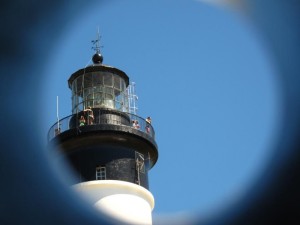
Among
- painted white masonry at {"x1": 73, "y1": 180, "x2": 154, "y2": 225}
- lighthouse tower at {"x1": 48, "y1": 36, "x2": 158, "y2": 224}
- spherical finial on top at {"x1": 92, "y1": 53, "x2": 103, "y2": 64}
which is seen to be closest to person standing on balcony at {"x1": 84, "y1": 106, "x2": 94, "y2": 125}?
lighthouse tower at {"x1": 48, "y1": 36, "x2": 158, "y2": 224}

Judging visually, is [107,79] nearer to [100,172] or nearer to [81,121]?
[81,121]

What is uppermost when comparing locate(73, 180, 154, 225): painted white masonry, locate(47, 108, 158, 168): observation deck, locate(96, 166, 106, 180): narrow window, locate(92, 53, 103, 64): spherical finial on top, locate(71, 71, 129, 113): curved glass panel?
locate(92, 53, 103, 64): spherical finial on top

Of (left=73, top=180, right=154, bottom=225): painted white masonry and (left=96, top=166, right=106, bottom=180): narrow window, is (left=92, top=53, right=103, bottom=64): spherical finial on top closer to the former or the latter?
(left=96, top=166, right=106, bottom=180): narrow window

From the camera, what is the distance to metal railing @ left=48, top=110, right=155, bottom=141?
12.1 metres

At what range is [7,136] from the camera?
3.44 m

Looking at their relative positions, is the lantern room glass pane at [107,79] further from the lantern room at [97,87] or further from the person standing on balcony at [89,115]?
the person standing on balcony at [89,115]

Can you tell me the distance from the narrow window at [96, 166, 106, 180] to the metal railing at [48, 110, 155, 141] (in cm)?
76

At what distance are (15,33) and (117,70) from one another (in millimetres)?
9453

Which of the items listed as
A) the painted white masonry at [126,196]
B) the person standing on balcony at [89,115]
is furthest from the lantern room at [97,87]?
the painted white masonry at [126,196]

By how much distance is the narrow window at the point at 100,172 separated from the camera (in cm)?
1186

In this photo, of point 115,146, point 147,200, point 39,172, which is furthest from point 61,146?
point 39,172

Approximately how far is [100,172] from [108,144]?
51 cm

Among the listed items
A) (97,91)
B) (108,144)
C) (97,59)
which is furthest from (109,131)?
(97,59)

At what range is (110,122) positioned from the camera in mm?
12242
